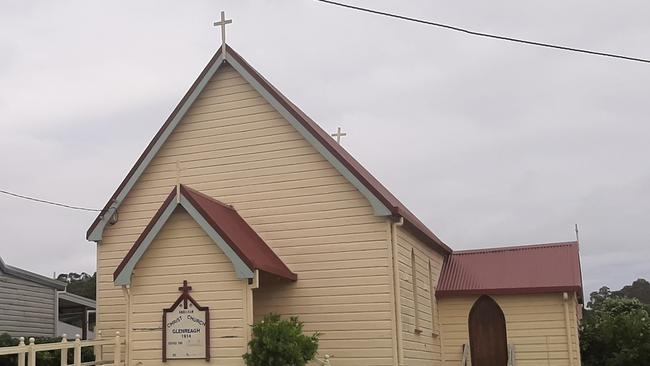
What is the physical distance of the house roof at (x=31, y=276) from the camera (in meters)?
31.9

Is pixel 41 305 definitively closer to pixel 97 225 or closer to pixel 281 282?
pixel 97 225

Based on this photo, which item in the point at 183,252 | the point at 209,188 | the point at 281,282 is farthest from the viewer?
the point at 209,188

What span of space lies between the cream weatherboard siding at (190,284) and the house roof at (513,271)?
9298mm

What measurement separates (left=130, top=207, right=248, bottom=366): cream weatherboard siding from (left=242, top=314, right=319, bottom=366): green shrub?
0.53m

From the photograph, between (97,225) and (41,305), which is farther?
(41,305)

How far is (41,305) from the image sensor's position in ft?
112

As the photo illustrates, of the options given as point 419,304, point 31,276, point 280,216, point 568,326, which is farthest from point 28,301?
point 568,326

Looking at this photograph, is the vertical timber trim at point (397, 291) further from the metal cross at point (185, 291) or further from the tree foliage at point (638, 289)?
the tree foliage at point (638, 289)

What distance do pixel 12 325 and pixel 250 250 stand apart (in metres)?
18.2

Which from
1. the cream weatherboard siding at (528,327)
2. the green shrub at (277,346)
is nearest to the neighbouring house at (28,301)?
the cream weatherboard siding at (528,327)

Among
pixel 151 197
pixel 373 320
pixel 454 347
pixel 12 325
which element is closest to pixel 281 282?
pixel 373 320

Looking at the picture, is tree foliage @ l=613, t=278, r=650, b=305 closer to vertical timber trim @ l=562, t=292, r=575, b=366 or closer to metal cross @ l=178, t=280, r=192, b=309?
vertical timber trim @ l=562, t=292, r=575, b=366

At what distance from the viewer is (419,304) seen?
21797 mm

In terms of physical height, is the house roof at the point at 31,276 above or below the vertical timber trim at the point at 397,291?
above
